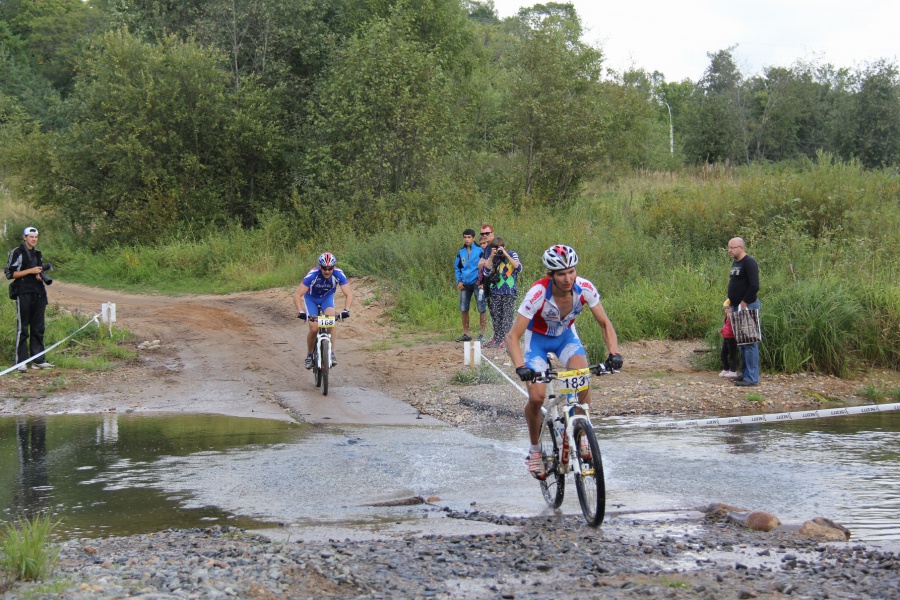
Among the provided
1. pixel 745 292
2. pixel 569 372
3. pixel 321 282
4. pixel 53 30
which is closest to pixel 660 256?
pixel 745 292

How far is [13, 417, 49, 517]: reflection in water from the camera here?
769cm

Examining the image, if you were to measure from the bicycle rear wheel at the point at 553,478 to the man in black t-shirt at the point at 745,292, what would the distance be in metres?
6.75

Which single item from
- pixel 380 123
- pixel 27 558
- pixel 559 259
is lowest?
pixel 27 558

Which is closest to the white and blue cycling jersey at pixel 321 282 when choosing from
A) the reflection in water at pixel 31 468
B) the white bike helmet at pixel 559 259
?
the reflection in water at pixel 31 468

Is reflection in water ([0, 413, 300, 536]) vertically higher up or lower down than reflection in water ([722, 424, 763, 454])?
higher up

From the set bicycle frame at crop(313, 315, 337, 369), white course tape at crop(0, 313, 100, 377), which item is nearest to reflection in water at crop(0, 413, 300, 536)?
white course tape at crop(0, 313, 100, 377)

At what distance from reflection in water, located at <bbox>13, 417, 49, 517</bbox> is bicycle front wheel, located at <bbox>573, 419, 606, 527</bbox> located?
4270 millimetres

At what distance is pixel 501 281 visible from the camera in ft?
53.6

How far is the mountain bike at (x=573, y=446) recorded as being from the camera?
6738 mm

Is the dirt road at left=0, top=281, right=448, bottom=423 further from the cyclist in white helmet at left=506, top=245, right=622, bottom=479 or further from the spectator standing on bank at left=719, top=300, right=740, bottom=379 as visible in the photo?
the spectator standing on bank at left=719, top=300, right=740, bottom=379

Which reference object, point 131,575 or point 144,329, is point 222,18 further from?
point 131,575

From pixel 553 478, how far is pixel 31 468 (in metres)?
5.24

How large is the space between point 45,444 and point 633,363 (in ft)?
30.2

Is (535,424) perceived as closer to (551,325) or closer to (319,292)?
(551,325)
